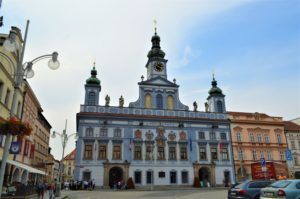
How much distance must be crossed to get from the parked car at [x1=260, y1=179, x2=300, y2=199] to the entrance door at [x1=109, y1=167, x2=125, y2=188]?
2995cm

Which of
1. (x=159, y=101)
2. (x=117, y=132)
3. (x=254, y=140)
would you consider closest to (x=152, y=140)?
(x=117, y=132)

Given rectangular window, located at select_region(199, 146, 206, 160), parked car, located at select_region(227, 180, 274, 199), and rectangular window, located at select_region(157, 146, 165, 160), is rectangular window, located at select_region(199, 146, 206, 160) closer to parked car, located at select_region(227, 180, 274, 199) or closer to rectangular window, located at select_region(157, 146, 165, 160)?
rectangular window, located at select_region(157, 146, 165, 160)

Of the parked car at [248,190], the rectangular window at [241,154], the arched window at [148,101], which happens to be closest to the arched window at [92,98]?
the arched window at [148,101]

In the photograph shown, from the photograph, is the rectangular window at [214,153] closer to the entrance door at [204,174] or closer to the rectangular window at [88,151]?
Result: the entrance door at [204,174]

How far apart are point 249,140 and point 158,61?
2199 cm

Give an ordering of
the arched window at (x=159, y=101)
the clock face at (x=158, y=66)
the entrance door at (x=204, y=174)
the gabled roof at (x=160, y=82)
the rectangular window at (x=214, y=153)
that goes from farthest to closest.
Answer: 1. the clock face at (x=158, y=66)
2. the gabled roof at (x=160, y=82)
3. the arched window at (x=159, y=101)
4. the rectangular window at (x=214, y=153)
5. the entrance door at (x=204, y=174)

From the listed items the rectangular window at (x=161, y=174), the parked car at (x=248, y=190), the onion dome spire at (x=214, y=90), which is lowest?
the parked car at (x=248, y=190)

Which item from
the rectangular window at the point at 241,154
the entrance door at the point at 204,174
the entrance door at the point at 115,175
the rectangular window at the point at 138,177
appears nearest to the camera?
the rectangular window at the point at 138,177

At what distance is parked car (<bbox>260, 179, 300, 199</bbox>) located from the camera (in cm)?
954

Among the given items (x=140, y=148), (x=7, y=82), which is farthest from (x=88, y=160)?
(x=7, y=82)

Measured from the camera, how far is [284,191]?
9680 mm

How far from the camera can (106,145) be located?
38.0 metres

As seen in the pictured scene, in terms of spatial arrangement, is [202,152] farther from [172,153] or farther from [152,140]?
[152,140]

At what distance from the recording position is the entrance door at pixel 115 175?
3807 cm
